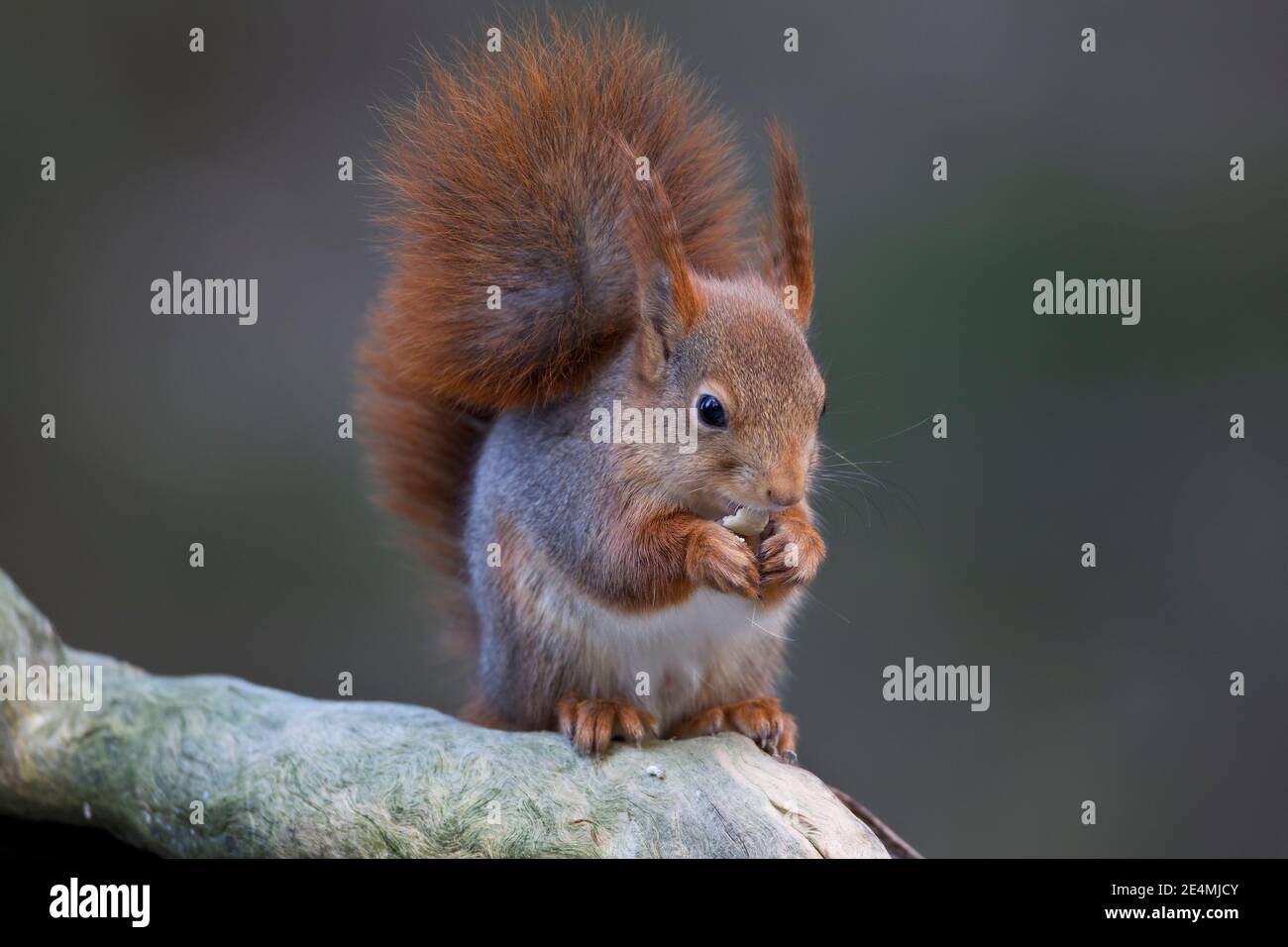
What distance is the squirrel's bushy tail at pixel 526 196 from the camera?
189cm

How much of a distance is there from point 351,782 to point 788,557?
701mm

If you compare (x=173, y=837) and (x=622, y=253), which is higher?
(x=622, y=253)

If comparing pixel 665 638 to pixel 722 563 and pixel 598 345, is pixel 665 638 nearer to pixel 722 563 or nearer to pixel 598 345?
pixel 722 563

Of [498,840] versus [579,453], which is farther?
[579,453]

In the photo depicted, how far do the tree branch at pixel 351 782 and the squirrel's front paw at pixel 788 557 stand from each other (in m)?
0.28

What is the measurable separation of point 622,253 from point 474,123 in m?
0.29

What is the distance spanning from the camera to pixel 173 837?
6.38ft

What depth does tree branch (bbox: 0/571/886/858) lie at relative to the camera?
5.54 ft

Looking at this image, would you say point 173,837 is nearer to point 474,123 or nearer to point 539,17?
point 474,123

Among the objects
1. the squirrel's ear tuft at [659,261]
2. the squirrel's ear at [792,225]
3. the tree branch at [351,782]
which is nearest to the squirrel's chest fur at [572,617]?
the tree branch at [351,782]

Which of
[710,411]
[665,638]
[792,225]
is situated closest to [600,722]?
[665,638]

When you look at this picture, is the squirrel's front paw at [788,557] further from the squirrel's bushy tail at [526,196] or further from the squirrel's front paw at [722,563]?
the squirrel's bushy tail at [526,196]

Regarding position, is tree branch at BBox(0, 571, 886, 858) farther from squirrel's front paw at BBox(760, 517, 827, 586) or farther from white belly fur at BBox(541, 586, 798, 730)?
squirrel's front paw at BBox(760, 517, 827, 586)

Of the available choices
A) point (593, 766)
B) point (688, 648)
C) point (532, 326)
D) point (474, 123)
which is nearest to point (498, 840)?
point (593, 766)
